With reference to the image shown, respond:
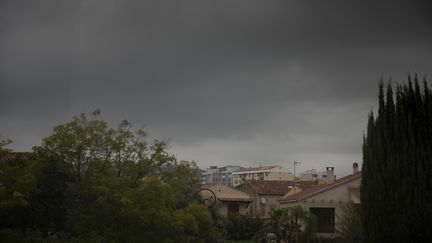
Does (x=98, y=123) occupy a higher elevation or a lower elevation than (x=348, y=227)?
higher

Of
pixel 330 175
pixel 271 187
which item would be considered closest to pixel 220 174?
pixel 271 187

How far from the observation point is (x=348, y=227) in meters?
23.0

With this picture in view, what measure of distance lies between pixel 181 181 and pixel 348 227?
8.50 metres

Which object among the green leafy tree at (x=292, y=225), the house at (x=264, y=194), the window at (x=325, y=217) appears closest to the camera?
the green leafy tree at (x=292, y=225)

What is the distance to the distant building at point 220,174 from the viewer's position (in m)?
161

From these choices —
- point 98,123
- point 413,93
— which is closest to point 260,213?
point 98,123

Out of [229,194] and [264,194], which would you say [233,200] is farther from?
[264,194]

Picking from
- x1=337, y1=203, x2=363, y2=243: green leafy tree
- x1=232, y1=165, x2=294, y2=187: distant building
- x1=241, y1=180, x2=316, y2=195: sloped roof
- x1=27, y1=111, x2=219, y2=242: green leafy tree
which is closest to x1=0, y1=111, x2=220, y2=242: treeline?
x1=27, y1=111, x2=219, y2=242: green leafy tree

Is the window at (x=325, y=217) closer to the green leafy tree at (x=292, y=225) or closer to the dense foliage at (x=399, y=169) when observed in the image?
the green leafy tree at (x=292, y=225)

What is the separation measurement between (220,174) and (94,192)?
474 feet

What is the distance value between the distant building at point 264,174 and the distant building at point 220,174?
19.5 metres

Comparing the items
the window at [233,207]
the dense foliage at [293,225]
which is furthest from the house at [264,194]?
the dense foliage at [293,225]

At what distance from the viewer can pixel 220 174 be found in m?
167

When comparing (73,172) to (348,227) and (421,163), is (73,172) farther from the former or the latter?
(421,163)
